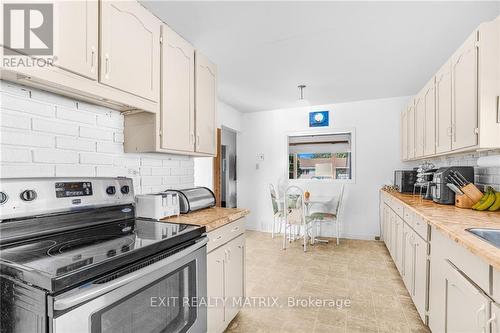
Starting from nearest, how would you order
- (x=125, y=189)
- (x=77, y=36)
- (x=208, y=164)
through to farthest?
1. (x=77, y=36)
2. (x=125, y=189)
3. (x=208, y=164)

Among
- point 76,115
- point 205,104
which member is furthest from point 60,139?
point 205,104

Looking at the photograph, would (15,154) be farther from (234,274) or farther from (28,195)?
(234,274)

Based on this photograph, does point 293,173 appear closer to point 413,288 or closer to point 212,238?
point 413,288

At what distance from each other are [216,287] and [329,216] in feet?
8.95

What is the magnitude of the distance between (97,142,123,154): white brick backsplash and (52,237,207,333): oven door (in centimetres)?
89

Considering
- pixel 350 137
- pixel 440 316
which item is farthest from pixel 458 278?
pixel 350 137

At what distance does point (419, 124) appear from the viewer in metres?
2.96

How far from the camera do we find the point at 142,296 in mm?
1044

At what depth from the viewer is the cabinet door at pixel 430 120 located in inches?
97.0

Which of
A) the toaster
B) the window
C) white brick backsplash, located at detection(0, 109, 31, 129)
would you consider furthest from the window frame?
white brick backsplash, located at detection(0, 109, 31, 129)

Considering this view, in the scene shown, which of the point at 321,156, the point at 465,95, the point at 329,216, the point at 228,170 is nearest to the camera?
the point at 465,95

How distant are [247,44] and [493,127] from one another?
198 centimetres

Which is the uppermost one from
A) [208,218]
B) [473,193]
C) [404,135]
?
[404,135]

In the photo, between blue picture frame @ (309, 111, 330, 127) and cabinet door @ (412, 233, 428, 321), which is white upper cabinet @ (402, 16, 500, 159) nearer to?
cabinet door @ (412, 233, 428, 321)
